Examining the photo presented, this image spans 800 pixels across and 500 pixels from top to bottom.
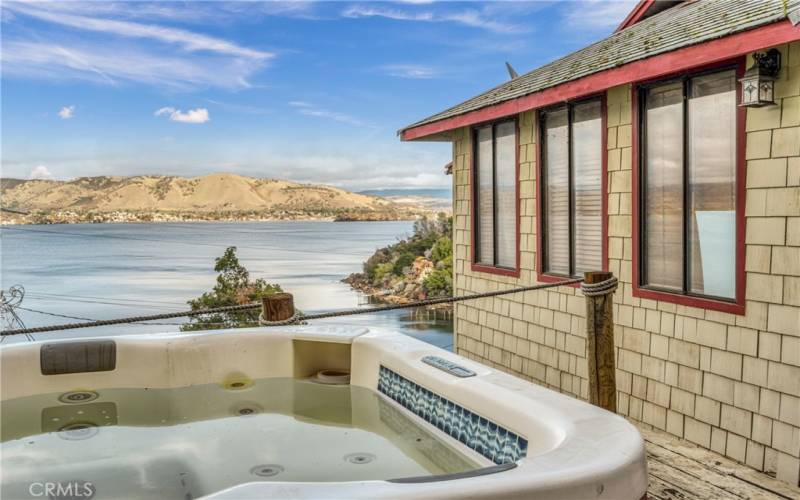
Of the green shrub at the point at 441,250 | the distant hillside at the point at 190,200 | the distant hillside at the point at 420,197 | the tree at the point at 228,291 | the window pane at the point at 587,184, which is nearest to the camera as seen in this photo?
the window pane at the point at 587,184

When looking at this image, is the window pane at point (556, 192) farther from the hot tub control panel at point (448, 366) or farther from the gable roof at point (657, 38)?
the hot tub control panel at point (448, 366)

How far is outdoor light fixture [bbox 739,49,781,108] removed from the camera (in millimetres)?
3176

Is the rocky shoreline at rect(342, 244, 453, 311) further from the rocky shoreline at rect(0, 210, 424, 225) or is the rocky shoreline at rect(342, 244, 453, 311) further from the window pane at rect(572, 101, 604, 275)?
the window pane at rect(572, 101, 604, 275)

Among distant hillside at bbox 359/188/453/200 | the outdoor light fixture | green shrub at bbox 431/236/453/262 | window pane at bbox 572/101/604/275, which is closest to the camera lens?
the outdoor light fixture

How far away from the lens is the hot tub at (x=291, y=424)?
2027 mm

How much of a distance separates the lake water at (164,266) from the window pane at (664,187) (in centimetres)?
961

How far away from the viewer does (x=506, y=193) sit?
559 centimetres

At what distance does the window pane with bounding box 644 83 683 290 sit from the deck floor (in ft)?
3.02

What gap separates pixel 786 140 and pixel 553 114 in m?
1.99

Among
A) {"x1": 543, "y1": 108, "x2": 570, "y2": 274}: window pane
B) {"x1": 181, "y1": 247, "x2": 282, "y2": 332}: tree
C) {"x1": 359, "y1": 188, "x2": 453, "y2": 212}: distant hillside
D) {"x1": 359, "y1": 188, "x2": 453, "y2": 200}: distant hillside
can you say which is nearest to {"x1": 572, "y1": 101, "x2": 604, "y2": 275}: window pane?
{"x1": 543, "y1": 108, "x2": 570, "y2": 274}: window pane

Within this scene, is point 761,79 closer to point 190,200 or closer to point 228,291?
point 228,291

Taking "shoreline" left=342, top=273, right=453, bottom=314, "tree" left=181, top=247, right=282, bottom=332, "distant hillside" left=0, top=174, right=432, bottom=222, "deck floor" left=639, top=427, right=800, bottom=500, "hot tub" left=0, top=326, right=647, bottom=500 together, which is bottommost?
"shoreline" left=342, top=273, right=453, bottom=314

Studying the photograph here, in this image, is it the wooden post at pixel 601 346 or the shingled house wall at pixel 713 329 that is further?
the wooden post at pixel 601 346

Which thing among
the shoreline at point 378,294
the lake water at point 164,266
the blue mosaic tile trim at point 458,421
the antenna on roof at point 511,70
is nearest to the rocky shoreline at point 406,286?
the shoreline at point 378,294
